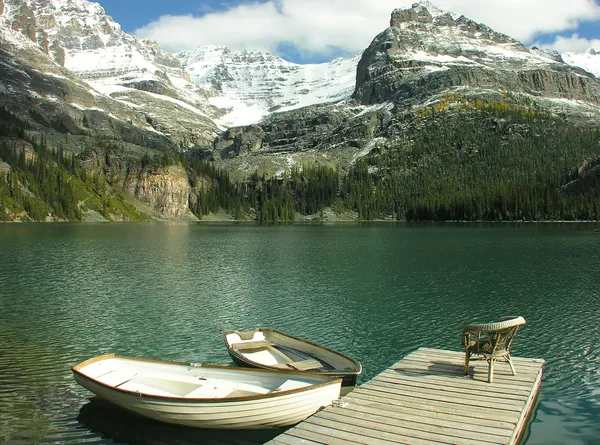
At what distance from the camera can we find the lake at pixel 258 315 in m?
19.5

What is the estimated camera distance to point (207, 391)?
18.9 m

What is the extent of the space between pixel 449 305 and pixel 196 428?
95.0 ft

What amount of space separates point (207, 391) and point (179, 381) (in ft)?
5.79

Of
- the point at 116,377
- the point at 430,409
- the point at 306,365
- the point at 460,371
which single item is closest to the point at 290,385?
the point at 306,365

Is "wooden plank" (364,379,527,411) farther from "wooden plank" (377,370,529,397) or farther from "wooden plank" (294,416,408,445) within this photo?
"wooden plank" (294,416,408,445)

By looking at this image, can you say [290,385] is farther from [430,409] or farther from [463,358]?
[463,358]

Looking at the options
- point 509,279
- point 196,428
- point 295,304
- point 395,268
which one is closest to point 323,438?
point 196,428

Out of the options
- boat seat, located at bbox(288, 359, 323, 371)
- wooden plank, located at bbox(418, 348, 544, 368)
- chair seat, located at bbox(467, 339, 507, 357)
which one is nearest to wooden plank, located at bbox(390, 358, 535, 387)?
chair seat, located at bbox(467, 339, 507, 357)

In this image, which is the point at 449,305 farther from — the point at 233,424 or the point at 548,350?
the point at 233,424

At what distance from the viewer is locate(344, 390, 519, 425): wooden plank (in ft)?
51.3

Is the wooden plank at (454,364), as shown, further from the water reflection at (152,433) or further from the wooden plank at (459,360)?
the water reflection at (152,433)

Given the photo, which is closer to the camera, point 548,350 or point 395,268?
point 548,350

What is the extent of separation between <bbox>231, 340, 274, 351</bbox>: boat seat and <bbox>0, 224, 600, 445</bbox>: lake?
7.98 feet

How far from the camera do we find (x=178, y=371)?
810 inches
